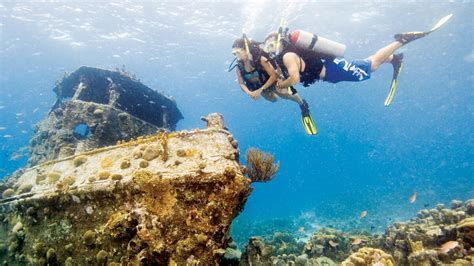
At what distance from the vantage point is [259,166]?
231 inches

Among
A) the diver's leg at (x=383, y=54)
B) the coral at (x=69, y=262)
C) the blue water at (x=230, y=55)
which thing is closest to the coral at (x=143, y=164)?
the coral at (x=69, y=262)

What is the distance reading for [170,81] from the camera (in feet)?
173

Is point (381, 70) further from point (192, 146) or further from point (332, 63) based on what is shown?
→ point (192, 146)

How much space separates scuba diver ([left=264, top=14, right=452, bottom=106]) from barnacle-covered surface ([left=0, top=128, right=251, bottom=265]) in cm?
286

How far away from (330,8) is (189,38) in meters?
17.4

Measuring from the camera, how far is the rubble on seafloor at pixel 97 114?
9547 millimetres

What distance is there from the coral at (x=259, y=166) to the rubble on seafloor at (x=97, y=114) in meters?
5.72

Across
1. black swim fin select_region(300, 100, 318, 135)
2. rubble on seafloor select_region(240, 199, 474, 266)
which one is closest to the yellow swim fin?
black swim fin select_region(300, 100, 318, 135)

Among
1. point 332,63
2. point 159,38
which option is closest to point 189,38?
point 159,38

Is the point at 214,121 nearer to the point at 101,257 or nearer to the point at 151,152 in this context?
the point at 151,152

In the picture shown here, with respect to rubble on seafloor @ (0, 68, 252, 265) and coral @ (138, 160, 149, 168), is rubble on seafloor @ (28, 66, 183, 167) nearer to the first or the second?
rubble on seafloor @ (0, 68, 252, 265)

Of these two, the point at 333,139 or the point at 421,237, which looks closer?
the point at 421,237

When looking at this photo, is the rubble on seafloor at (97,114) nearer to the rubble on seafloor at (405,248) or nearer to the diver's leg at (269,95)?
the diver's leg at (269,95)

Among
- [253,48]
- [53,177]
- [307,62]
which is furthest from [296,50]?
[53,177]
